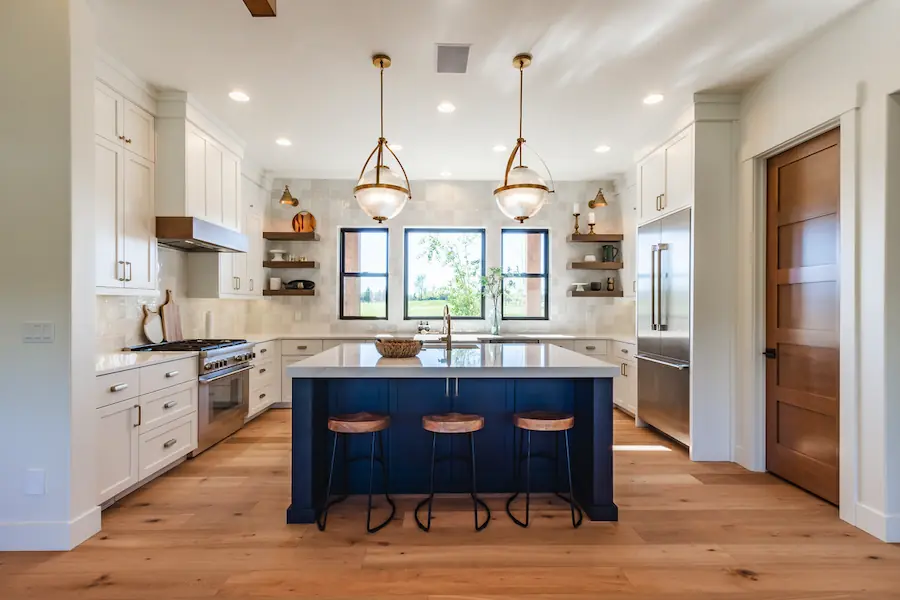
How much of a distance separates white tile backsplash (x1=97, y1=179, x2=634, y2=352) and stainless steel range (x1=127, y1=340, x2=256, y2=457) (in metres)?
1.44

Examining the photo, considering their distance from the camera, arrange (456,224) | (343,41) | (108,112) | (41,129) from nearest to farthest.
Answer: (41,129) → (343,41) → (108,112) → (456,224)

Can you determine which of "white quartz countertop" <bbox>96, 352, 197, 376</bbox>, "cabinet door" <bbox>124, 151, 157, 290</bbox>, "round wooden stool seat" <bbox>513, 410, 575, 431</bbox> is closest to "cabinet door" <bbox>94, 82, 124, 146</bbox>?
"cabinet door" <bbox>124, 151, 157, 290</bbox>

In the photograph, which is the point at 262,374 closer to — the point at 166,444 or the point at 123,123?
the point at 166,444

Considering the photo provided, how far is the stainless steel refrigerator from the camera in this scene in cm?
378

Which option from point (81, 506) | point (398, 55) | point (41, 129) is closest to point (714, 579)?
point (81, 506)

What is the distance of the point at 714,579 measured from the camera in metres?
2.10

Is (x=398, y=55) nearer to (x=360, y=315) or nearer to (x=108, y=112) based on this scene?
(x=108, y=112)

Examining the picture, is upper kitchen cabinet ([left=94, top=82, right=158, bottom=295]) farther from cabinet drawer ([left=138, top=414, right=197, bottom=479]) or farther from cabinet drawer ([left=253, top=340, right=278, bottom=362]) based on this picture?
cabinet drawer ([left=253, top=340, right=278, bottom=362])

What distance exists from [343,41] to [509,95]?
1289 mm

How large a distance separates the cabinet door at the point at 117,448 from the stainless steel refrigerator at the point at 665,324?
12.8 feet

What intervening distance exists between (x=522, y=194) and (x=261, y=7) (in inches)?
65.4

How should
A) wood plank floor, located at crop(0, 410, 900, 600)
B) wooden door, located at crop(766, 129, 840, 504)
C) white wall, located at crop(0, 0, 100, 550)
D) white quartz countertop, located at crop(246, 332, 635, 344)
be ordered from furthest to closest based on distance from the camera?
white quartz countertop, located at crop(246, 332, 635, 344), wooden door, located at crop(766, 129, 840, 504), white wall, located at crop(0, 0, 100, 550), wood plank floor, located at crop(0, 410, 900, 600)

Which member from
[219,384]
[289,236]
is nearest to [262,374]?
[219,384]

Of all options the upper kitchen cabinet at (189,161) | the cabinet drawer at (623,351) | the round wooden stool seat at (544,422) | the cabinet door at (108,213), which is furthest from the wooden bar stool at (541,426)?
the upper kitchen cabinet at (189,161)
